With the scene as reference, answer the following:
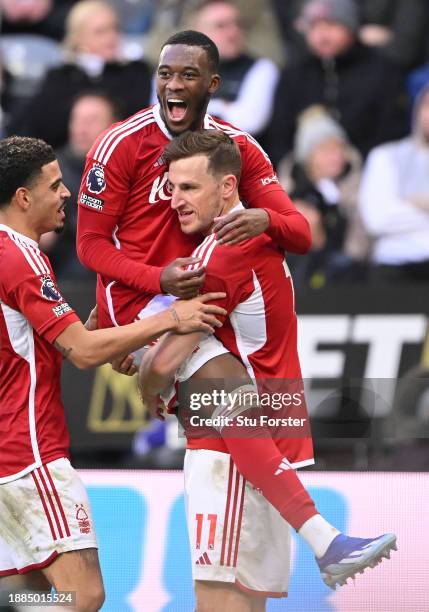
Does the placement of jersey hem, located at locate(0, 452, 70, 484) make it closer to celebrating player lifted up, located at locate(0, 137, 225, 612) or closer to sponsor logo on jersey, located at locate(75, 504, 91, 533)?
celebrating player lifted up, located at locate(0, 137, 225, 612)

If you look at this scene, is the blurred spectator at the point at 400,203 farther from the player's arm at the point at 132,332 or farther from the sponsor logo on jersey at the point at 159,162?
the player's arm at the point at 132,332

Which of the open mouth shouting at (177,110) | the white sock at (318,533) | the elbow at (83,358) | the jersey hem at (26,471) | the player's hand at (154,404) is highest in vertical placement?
the open mouth shouting at (177,110)

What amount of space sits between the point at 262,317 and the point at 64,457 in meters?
0.91

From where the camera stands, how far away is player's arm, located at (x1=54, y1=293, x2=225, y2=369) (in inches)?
197

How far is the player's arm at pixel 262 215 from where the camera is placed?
498 centimetres

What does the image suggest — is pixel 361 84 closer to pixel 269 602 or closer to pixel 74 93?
pixel 74 93

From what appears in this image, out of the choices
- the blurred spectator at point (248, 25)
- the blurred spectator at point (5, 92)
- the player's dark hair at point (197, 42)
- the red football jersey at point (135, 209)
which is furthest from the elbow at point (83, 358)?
the blurred spectator at point (5, 92)

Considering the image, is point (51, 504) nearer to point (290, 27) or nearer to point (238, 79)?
point (238, 79)

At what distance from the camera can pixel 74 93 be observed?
966 cm

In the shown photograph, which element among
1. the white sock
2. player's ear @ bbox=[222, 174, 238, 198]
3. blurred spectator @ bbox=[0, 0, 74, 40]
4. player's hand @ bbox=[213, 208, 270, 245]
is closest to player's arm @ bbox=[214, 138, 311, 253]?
player's hand @ bbox=[213, 208, 270, 245]

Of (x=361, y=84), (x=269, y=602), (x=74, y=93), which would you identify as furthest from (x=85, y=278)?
(x=269, y=602)

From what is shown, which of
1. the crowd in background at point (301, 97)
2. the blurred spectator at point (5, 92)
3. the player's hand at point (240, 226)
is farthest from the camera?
the blurred spectator at point (5, 92)

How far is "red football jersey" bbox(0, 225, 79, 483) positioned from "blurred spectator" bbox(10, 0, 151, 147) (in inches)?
182

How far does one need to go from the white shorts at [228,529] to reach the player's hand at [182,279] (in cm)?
61
